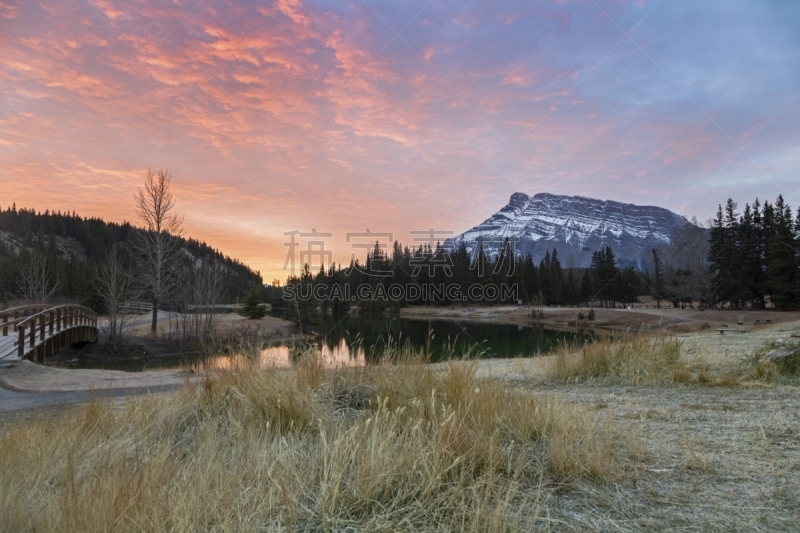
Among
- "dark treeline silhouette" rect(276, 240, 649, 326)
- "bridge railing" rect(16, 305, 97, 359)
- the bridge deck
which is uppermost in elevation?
"dark treeline silhouette" rect(276, 240, 649, 326)

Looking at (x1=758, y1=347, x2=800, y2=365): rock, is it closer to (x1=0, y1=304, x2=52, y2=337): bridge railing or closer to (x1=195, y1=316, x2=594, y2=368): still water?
(x1=195, y1=316, x2=594, y2=368): still water

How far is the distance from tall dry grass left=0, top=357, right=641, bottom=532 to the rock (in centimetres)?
437

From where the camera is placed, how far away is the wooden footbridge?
13.6 meters

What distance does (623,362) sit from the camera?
21.2 feet

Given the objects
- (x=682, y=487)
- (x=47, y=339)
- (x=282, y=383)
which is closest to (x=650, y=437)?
(x=682, y=487)

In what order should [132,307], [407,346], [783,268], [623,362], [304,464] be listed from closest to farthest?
[304,464] < [407,346] < [623,362] < [132,307] < [783,268]


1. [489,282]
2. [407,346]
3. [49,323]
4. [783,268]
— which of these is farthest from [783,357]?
[489,282]

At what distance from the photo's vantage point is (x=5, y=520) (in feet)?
6.70

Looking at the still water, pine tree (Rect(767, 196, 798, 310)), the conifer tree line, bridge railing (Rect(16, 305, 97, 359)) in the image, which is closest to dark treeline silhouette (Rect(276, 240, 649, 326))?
the conifer tree line

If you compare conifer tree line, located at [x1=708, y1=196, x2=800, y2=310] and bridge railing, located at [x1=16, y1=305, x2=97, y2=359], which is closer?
bridge railing, located at [x1=16, y1=305, x2=97, y2=359]

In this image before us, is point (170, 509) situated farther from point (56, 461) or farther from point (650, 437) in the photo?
point (650, 437)

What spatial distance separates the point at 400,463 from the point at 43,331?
19339mm

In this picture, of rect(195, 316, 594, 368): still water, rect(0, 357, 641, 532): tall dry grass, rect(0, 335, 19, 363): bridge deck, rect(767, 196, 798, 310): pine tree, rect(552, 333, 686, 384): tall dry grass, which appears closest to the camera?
rect(0, 357, 641, 532): tall dry grass

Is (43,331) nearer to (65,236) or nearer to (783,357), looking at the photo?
(783,357)
